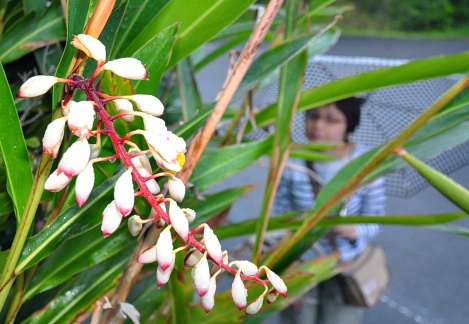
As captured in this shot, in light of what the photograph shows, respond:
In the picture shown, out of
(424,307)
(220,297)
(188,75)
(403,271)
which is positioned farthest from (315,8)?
(403,271)

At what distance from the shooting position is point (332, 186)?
87cm

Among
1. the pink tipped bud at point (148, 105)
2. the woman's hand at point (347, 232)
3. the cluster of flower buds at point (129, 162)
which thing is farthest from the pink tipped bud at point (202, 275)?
the woman's hand at point (347, 232)

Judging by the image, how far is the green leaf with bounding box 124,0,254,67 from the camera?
26.5 inches

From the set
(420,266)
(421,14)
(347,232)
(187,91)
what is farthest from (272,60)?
(421,14)

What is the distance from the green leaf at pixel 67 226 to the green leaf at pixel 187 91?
1.16ft

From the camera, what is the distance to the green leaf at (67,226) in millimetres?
603

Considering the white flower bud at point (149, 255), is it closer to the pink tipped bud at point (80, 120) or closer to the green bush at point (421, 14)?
the pink tipped bud at point (80, 120)

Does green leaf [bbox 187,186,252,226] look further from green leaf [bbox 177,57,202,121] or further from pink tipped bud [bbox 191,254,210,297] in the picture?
pink tipped bud [bbox 191,254,210,297]

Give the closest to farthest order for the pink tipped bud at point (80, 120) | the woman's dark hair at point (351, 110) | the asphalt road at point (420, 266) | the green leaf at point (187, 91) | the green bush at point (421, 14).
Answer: the pink tipped bud at point (80, 120) < the green leaf at point (187, 91) < the woman's dark hair at point (351, 110) < the asphalt road at point (420, 266) < the green bush at point (421, 14)

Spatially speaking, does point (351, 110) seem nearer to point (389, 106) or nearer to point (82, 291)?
point (389, 106)

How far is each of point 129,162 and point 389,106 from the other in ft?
6.52

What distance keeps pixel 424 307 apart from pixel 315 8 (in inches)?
121

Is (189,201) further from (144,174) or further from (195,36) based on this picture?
(144,174)

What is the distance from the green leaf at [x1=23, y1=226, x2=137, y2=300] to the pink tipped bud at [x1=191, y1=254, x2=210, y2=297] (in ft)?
0.74
